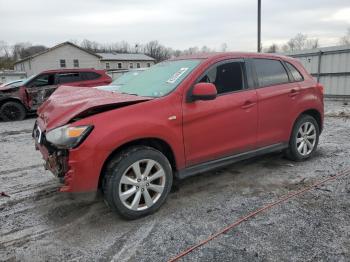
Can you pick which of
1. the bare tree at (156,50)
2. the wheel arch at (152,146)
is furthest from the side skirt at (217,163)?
the bare tree at (156,50)

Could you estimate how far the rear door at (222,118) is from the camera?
380 centimetres

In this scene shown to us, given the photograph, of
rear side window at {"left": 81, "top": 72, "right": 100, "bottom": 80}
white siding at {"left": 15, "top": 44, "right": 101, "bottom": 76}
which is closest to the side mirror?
rear side window at {"left": 81, "top": 72, "right": 100, "bottom": 80}

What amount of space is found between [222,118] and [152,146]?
0.96 meters

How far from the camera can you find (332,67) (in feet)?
43.4

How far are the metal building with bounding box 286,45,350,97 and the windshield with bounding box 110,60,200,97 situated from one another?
34.5ft

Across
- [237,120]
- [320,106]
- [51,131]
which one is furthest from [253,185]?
[51,131]

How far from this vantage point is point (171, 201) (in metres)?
3.96

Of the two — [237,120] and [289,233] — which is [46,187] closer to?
[237,120]

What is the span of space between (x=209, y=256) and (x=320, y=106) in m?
3.56

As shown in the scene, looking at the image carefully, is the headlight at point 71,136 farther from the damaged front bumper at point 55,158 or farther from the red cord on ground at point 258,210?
the red cord on ground at point 258,210

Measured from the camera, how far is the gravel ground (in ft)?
9.55

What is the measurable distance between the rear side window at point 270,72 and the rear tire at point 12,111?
9.59 meters

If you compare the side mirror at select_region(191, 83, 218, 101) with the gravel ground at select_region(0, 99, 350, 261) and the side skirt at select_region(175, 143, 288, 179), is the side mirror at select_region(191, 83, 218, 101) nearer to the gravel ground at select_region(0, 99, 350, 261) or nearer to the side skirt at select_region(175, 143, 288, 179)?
the side skirt at select_region(175, 143, 288, 179)

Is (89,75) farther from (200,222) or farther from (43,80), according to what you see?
(200,222)
